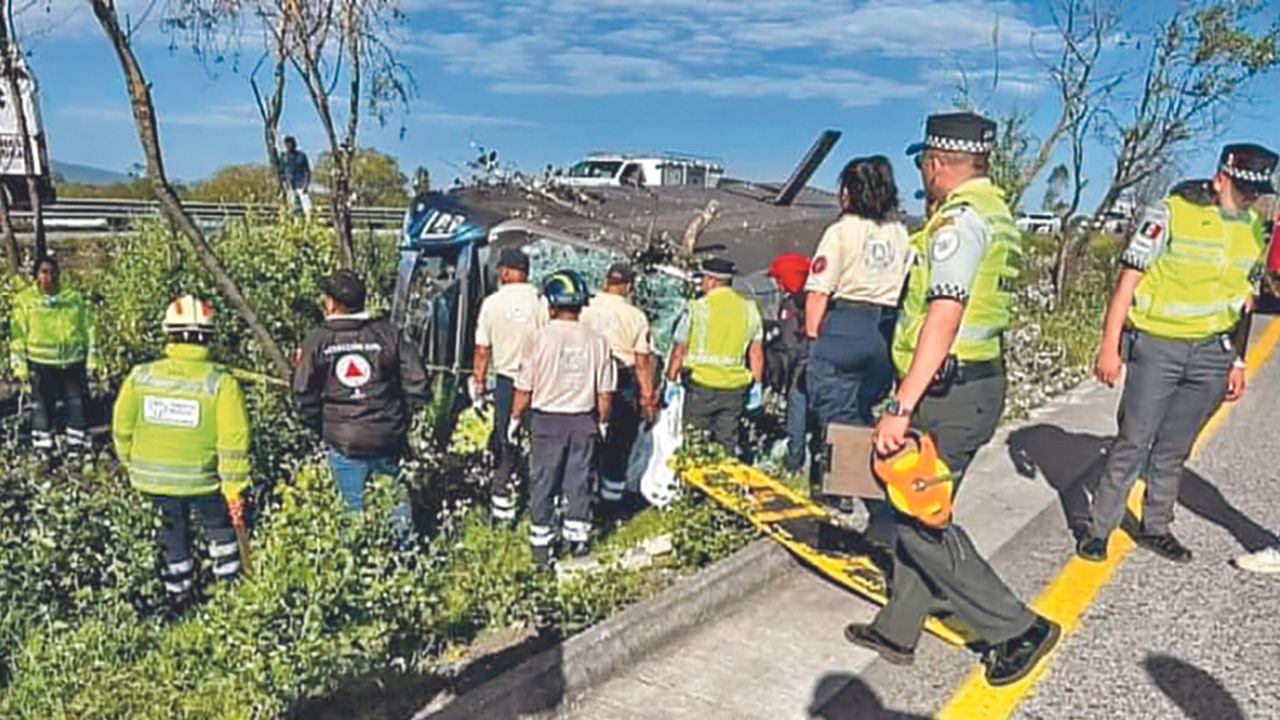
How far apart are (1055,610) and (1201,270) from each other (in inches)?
65.6

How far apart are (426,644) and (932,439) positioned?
6.64 feet

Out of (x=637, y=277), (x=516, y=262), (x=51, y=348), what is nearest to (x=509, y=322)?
(x=516, y=262)

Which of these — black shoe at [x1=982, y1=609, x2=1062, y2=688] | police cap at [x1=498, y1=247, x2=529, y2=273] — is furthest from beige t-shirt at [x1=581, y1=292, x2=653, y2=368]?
black shoe at [x1=982, y1=609, x2=1062, y2=688]

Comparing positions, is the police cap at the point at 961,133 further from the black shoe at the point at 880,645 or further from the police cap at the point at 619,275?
the police cap at the point at 619,275

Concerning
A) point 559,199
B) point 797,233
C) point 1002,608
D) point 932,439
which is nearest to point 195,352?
point 932,439

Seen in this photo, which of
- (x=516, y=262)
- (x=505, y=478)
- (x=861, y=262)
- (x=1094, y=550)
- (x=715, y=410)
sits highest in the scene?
(x=861, y=262)

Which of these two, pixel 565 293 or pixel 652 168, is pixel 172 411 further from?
pixel 652 168

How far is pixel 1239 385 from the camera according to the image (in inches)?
202

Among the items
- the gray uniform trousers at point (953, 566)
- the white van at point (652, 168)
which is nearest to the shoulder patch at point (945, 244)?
the gray uniform trousers at point (953, 566)

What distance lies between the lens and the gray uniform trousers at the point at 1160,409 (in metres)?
4.95

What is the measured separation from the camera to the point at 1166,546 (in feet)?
17.1

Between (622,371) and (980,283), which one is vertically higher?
(980,283)

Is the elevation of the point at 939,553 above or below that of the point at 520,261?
below

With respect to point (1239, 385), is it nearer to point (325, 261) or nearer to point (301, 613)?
point (301, 613)
